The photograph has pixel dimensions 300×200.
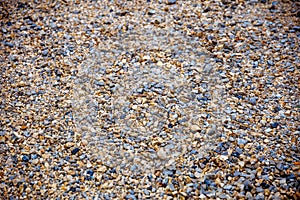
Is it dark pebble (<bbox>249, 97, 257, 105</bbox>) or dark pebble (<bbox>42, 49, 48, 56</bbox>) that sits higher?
dark pebble (<bbox>42, 49, 48, 56</bbox>)

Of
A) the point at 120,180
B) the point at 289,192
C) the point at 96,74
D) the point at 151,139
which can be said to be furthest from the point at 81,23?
the point at 289,192

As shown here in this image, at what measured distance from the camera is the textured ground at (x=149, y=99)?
86.8 inches

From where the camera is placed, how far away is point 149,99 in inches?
100

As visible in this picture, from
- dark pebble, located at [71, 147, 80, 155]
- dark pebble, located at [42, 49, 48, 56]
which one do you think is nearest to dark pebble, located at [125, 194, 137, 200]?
dark pebble, located at [71, 147, 80, 155]

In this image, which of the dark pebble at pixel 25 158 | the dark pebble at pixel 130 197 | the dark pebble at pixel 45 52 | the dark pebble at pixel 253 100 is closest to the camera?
the dark pebble at pixel 130 197

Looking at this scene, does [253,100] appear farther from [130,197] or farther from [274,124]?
[130,197]

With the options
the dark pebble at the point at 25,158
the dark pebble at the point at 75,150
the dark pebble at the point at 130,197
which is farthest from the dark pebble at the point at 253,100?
the dark pebble at the point at 25,158

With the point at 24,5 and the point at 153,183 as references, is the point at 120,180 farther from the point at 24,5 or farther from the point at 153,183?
the point at 24,5

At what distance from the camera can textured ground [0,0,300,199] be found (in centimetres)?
221

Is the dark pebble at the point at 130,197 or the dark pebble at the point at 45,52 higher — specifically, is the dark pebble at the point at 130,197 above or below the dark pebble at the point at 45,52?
below

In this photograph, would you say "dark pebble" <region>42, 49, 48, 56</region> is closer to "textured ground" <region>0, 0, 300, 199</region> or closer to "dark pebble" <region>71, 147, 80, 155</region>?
"textured ground" <region>0, 0, 300, 199</region>

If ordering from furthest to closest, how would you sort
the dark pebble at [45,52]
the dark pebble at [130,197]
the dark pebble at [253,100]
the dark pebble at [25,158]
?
the dark pebble at [45,52]
the dark pebble at [253,100]
the dark pebble at [25,158]
the dark pebble at [130,197]

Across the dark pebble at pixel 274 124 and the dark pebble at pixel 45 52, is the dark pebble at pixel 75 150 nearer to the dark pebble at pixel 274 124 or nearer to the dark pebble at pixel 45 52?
the dark pebble at pixel 45 52

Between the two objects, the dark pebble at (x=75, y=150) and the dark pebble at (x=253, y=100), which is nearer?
the dark pebble at (x=75, y=150)
